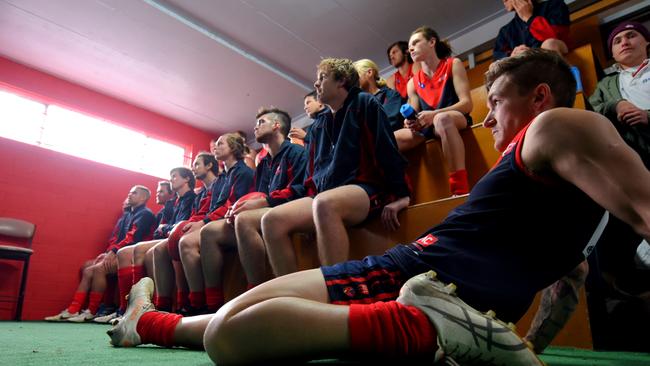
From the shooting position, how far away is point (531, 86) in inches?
32.9

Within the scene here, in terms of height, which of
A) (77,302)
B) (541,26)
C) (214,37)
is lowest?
(77,302)

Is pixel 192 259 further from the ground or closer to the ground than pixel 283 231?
closer to the ground

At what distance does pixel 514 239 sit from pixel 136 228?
432 centimetres

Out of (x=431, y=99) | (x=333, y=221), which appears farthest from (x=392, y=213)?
(x=431, y=99)

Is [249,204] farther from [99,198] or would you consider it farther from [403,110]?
[99,198]

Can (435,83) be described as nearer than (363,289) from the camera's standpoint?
No

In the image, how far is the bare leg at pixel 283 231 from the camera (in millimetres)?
1651

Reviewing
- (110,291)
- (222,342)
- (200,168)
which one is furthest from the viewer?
(110,291)

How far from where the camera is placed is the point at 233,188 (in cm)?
289

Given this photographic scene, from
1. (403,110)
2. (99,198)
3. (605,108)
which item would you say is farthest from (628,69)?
(99,198)

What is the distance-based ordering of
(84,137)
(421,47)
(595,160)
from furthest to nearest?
(84,137), (421,47), (595,160)

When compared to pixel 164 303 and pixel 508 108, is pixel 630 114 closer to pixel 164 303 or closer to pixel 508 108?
pixel 508 108

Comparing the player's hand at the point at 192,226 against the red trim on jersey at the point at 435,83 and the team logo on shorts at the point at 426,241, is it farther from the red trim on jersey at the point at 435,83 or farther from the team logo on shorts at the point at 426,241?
the team logo on shorts at the point at 426,241

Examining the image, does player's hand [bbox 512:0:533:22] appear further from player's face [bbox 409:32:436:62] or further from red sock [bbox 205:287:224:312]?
red sock [bbox 205:287:224:312]
